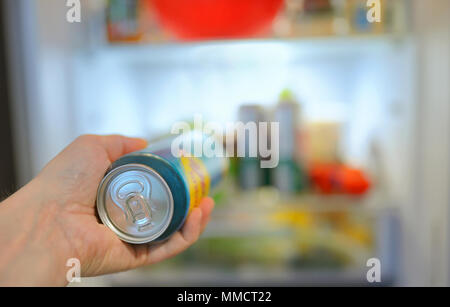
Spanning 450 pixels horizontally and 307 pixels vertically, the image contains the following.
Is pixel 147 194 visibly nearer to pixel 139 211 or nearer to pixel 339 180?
pixel 139 211

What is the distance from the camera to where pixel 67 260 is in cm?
52

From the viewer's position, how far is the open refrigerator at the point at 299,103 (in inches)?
42.4

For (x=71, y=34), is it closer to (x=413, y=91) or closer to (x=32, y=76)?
(x=32, y=76)

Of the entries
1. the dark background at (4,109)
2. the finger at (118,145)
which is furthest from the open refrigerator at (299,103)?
the finger at (118,145)

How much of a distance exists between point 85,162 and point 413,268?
1046 millimetres

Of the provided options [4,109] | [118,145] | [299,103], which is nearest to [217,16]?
[299,103]

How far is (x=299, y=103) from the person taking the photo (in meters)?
1.50

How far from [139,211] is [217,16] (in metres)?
0.79

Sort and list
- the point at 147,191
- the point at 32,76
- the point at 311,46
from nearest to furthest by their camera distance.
Result: the point at 147,191 < the point at 32,76 < the point at 311,46

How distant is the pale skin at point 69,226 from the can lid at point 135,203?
0.08 feet

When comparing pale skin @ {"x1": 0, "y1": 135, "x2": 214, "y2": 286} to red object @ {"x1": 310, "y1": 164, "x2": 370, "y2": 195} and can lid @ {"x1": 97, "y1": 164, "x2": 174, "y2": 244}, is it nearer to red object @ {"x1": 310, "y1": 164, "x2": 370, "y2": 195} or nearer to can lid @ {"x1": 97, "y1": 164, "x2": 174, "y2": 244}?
can lid @ {"x1": 97, "y1": 164, "x2": 174, "y2": 244}

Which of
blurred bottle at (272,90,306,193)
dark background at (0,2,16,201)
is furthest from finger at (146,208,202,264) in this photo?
blurred bottle at (272,90,306,193)

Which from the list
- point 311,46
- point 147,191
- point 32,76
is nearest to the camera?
point 147,191

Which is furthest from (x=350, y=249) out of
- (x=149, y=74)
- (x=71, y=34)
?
(x=71, y=34)
